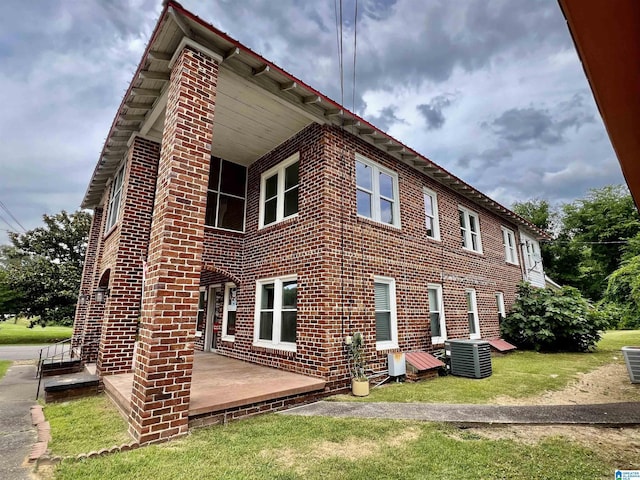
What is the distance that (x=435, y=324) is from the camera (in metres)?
9.00

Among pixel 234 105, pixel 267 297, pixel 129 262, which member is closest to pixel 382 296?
pixel 267 297

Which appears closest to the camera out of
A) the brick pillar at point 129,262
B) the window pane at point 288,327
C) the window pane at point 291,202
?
the brick pillar at point 129,262

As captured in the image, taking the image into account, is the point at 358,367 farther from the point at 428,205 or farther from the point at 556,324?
the point at 556,324

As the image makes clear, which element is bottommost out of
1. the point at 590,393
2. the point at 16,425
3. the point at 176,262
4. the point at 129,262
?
the point at 16,425

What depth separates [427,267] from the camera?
8938mm

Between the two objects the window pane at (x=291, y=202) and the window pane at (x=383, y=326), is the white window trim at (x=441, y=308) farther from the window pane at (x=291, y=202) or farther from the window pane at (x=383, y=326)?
the window pane at (x=291, y=202)

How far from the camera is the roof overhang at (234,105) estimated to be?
4.88 m

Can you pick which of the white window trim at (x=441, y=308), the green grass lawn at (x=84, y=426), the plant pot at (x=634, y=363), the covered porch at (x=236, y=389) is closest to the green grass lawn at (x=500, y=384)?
the covered porch at (x=236, y=389)

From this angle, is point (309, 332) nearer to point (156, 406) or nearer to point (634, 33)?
point (156, 406)

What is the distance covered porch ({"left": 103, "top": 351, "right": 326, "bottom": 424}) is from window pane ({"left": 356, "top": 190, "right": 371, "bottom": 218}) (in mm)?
4000

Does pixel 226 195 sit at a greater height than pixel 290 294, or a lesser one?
greater

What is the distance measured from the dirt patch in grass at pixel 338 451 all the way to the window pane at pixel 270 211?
567 cm

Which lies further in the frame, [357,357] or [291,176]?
[291,176]

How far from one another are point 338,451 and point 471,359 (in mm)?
5240
